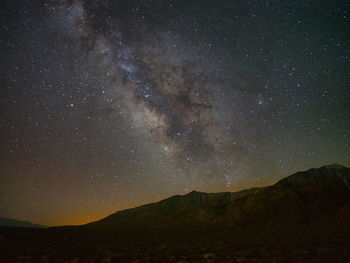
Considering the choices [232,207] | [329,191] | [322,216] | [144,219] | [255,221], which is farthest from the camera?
[144,219]

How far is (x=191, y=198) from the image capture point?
406ft

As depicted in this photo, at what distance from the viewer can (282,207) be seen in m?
68.5

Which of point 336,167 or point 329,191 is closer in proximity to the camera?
point 329,191

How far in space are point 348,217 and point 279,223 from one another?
56.8 ft

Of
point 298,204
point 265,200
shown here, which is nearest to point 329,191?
point 298,204

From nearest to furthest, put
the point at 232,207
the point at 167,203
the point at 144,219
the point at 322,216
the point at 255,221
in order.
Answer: the point at 322,216 < the point at 255,221 < the point at 232,207 < the point at 144,219 < the point at 167,203

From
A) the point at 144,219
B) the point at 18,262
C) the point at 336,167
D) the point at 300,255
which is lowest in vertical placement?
the point at 144,219

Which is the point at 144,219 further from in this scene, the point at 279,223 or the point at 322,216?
the point at 322,216

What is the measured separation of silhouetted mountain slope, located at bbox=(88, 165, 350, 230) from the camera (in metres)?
61.0

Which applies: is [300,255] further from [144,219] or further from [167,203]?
[167,203]

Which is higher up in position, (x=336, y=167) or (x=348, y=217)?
(x=336, y=167)

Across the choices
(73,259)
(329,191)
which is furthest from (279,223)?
(73,259)

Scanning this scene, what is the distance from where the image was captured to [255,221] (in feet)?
211

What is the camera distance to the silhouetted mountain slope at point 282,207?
61.0 m
